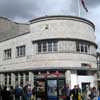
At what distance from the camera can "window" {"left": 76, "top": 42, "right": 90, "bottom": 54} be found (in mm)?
28422

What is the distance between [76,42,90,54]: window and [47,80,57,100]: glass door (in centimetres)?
800

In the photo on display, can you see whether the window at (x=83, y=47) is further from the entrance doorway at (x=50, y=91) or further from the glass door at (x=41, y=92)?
the glass door at (x=41, y=92)

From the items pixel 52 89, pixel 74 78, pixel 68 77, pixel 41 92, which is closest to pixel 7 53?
pixel 68 77

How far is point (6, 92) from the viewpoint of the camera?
17.6 metres

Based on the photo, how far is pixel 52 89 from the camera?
20.9 metres

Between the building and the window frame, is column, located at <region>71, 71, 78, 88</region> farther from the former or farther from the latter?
the window frame

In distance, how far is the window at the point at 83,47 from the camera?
2842 cm

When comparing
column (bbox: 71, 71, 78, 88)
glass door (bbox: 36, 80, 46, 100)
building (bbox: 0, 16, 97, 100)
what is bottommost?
glass door (bbox: 36, 80, 46, 100)

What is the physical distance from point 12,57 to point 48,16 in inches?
328

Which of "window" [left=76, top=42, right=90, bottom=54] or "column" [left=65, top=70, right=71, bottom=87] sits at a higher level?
"window" [left=76, top=42, right=90, bottom=54]

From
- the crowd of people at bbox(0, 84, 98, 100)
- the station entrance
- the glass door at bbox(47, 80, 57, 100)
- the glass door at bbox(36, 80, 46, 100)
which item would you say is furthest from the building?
the crowd of people at bbox(0, 84, 98, 100)

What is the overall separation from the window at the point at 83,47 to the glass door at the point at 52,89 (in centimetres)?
800

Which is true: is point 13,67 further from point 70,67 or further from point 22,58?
point 70,67

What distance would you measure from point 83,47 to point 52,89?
32.2 feet
